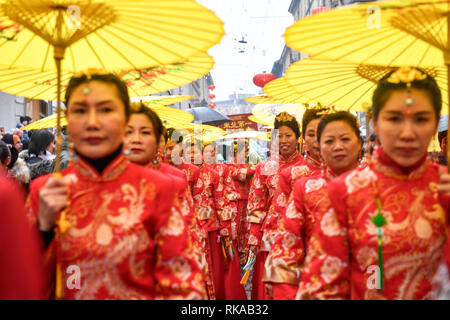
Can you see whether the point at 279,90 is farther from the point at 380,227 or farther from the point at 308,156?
the point at 380,227

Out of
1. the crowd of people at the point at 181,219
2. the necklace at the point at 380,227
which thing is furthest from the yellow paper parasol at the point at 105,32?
the necklace at the point at 380,227

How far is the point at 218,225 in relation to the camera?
7.17m

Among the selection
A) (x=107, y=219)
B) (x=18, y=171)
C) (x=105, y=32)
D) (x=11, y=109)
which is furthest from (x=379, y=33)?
(x=11, y=109)

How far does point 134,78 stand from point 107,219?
5.76 ft

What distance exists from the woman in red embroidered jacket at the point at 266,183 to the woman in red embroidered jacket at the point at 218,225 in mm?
347

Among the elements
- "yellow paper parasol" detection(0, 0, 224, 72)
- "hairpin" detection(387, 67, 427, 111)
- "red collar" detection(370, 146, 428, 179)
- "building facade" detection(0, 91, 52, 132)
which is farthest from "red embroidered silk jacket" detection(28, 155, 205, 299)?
"building facade" detection(0, 91, 52, 132)

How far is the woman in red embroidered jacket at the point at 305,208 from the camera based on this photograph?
3.05m

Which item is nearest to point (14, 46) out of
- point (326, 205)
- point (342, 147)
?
point (326, 205)

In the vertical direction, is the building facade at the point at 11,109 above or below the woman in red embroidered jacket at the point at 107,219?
above

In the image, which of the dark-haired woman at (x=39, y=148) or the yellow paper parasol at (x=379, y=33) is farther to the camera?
the dark-haired woman at (x=39, y=148)

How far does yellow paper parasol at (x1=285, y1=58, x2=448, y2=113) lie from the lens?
126 inches

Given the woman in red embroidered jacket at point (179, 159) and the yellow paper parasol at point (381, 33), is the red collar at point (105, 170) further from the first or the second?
the woman in red embroidered jacket at point (179, 159)

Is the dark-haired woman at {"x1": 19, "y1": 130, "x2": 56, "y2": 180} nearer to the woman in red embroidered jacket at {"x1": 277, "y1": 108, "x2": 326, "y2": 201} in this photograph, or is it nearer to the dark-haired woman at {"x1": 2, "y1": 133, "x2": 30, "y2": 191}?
the dark-haired woman at {"x1": 2, "y1": 133, "x2": 30, "y2": 191}

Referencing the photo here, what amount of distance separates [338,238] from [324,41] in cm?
101
